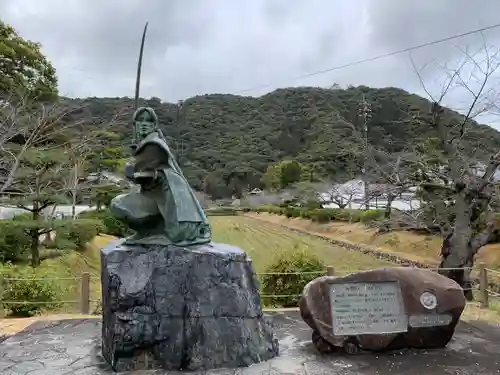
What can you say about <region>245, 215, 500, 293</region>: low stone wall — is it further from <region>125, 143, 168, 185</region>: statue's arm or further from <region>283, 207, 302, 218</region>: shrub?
<region>125, 143, 168, 185</region>: statue's arm

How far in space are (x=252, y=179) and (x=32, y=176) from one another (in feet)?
87.5

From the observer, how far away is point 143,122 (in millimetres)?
5008

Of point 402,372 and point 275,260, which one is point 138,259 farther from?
point 275,260

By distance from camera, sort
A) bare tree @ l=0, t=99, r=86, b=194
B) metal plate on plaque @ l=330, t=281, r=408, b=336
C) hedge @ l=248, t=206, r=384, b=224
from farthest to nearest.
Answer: hedge @ l=248, t=206, r=384, b=224 < bare tree @ l=0, t=99, r=86, b=194 < metal plate on plaque @ l=330, t=281, r=408, b=336

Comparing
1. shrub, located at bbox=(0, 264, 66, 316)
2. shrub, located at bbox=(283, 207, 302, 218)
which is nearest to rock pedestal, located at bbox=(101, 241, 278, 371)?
shrub, located at bbox=(0, 264, 66, 316)

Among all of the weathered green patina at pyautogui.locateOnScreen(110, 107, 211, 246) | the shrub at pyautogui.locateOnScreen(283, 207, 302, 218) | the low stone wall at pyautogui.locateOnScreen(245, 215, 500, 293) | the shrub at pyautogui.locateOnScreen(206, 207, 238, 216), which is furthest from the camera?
the shrub at pyautogui.locateOnScreen(206, 207, 238, 216)

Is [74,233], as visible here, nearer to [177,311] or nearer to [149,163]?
[149,163]

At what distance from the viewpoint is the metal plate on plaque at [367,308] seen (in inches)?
187

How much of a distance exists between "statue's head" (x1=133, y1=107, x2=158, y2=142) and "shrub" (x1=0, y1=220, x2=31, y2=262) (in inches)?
306

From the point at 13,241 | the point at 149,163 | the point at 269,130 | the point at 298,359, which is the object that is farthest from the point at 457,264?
the point at 269,130

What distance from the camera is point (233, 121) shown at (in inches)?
1575

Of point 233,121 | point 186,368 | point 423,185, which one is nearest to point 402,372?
point 186,368

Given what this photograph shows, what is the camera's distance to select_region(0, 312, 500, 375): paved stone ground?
13.9 ft

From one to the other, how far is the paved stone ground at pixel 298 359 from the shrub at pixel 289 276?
2.56 m
